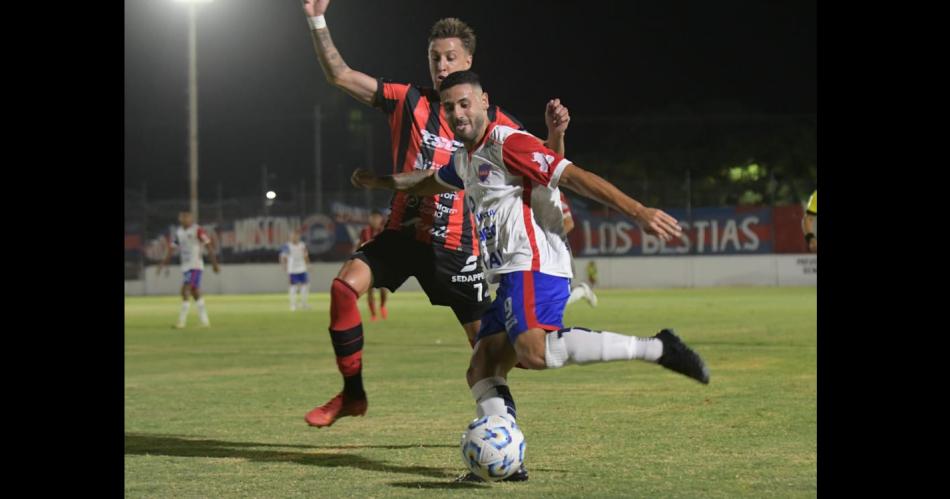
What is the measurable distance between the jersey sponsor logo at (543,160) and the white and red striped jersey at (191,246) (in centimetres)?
1984

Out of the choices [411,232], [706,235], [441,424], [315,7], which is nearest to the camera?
[315,7]

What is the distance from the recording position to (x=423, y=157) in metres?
8.70

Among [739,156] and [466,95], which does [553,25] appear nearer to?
[739,156]

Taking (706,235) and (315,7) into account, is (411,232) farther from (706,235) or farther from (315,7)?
(706,235)

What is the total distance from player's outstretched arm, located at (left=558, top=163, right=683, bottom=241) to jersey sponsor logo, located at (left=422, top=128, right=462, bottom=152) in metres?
2.05

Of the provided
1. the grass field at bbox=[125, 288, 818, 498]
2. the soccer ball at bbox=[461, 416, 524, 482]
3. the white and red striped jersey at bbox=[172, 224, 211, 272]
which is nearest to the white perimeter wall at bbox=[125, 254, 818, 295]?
the white and red striped jersey at bbox=[172, 224, 211, 272]

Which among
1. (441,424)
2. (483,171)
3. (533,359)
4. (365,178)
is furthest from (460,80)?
Result: (441,424)

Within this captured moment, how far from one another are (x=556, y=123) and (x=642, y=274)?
38.4 m

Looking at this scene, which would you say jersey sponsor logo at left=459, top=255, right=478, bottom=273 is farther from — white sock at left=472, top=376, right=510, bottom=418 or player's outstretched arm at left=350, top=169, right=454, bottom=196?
white sock at left=472, top=376, right=510, bottom=418

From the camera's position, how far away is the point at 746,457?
7.75 metres

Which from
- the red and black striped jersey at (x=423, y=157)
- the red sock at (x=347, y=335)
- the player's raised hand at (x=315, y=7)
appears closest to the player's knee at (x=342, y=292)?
the red sock at (x=347, y=335)

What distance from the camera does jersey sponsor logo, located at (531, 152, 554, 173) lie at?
677 centimetres

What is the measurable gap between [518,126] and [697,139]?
5404cm

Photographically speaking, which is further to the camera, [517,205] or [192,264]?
[192,264]
